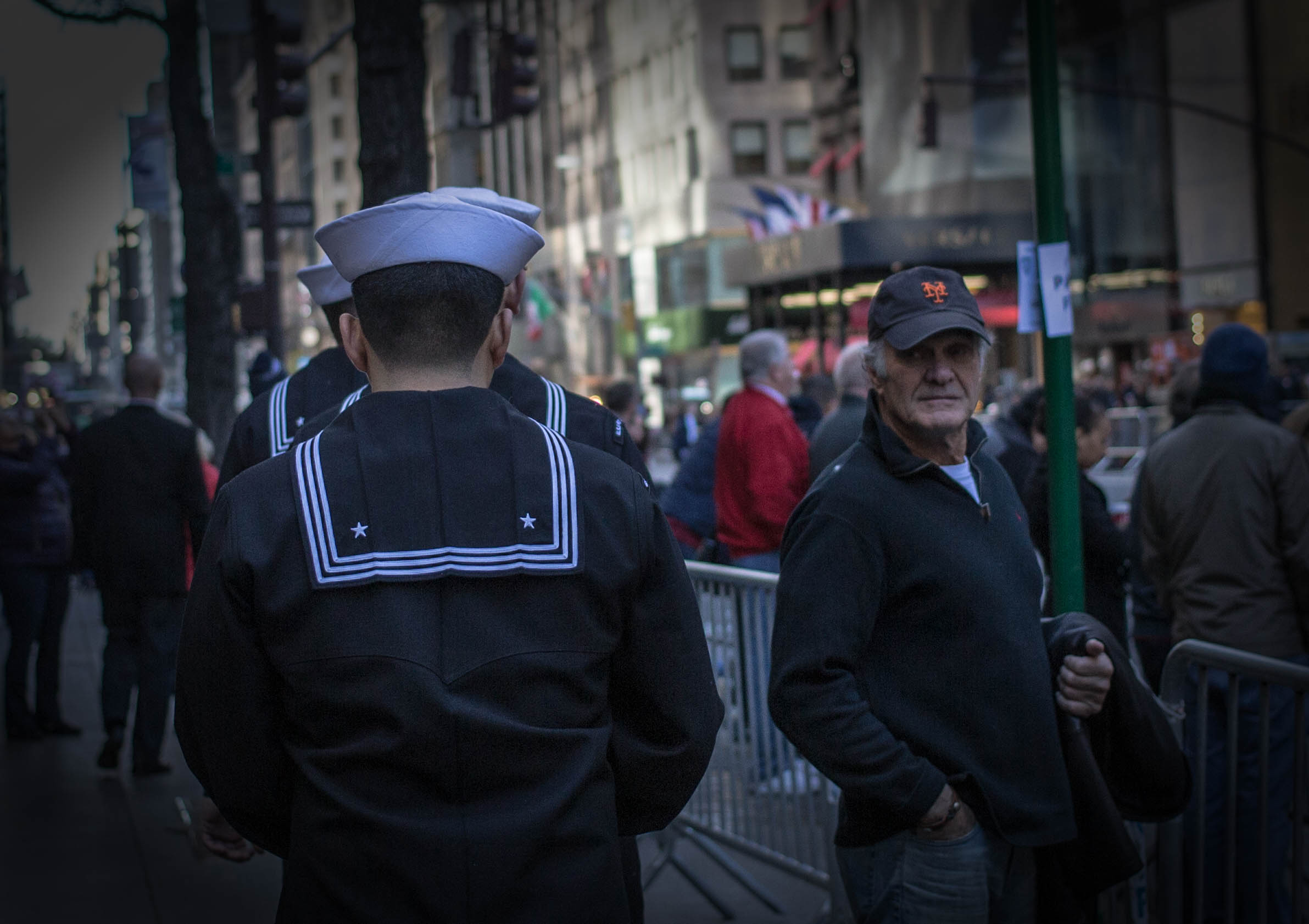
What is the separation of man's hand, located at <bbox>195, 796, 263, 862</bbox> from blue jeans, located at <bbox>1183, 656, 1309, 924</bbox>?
108 inches

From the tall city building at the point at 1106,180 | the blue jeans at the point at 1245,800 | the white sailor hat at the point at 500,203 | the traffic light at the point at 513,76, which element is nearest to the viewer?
the white sailor hat at the point at 500,203

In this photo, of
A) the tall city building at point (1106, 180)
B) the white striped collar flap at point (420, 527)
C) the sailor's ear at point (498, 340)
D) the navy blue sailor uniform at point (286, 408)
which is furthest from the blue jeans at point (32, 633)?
the tall city building at point (1106, 180)

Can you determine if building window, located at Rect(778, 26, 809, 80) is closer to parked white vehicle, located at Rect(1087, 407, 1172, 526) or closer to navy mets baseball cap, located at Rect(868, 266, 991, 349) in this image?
parked white vehicle, located at Rect(1087, 407, 1172, 526)

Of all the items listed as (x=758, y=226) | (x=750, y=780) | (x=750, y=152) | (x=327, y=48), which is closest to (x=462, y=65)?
(x=327, y=48)

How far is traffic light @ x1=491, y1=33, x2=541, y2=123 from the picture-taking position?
1733 centimetres

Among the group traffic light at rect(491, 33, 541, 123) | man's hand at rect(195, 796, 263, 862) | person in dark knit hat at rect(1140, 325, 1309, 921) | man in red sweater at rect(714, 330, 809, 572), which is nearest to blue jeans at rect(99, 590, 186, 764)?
man in red sweater at rect(714, 330, 809, 572)

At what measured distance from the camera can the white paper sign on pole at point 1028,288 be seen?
4.69m

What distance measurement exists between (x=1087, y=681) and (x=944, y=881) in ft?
1.73

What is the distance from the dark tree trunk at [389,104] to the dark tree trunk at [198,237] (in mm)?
8678

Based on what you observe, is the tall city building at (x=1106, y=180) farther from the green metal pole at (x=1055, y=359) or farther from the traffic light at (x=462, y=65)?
the green metal pole at (x=1055, y=359)

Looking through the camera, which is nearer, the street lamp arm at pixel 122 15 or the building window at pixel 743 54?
the street lamp arm at pixel 122 15

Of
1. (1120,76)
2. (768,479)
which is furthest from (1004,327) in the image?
(768,479)

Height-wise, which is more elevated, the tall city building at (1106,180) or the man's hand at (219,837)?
the tall city building at (1106,180)

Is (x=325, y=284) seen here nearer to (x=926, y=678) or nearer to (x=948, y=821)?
(x=926, y=678)
